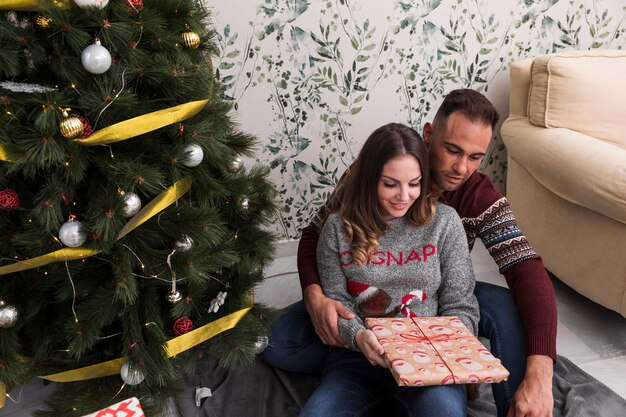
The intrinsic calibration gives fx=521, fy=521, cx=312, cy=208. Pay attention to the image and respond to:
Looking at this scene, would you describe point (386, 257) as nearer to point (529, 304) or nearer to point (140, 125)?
point (529, 304)

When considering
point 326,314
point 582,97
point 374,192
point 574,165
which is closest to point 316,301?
point 326,314

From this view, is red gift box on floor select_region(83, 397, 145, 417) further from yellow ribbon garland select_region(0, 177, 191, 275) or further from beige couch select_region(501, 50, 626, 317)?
beige couch select_region(501, 50, 626, 317)

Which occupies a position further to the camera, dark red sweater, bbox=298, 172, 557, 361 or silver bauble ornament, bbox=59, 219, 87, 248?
dark red sweater, bbox=298, 172, 557, 361

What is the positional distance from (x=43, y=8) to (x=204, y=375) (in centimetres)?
107

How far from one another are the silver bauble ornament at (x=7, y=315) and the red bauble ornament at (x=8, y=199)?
0.72 ft

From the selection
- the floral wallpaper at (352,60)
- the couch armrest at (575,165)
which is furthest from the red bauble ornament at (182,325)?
the couch armrest at (575,165)

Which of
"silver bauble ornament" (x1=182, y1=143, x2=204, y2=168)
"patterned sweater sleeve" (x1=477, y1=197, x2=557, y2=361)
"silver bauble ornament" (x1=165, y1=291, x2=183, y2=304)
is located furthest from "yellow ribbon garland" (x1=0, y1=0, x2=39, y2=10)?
"patterned sweater sleeve" (x1=477, y1=197, x2=557, y2=361)

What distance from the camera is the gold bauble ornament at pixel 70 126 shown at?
2.85 feet

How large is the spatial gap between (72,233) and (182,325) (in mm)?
327

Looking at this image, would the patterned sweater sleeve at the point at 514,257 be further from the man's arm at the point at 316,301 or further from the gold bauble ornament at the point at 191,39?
the gold bauble ornament at the point at 191,39

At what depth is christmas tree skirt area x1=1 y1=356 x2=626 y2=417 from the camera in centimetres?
140

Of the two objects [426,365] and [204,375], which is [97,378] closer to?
[204,375]

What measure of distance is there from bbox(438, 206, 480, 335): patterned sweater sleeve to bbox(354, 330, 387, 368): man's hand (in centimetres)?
24

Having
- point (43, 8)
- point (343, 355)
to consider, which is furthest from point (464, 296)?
point (43, 8)
